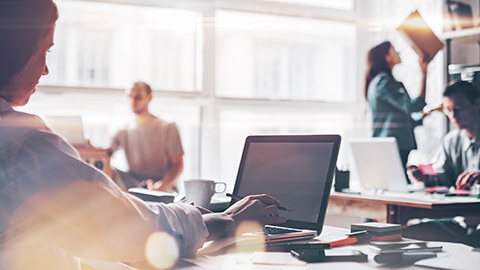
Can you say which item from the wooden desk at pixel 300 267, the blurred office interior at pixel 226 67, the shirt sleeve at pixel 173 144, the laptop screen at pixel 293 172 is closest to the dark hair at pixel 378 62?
the blurred office interior at pixel 226 67

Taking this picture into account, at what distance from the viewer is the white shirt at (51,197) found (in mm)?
833

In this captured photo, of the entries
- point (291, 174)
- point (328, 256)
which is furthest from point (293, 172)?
point (328, 256)

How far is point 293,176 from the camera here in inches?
62.7

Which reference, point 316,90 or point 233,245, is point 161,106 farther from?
point 233,245

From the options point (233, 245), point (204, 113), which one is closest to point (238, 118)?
point (204, 113)

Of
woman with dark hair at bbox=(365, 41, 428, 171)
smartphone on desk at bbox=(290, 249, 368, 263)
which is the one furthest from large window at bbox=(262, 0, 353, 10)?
smartphone on desk at bbox=(290, 249, 368, 263)

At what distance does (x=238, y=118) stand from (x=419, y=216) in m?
2.67

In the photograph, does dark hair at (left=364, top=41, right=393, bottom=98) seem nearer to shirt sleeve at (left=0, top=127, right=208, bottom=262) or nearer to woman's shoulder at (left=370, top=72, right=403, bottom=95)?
woman's shoulder at (left=370, top=72, right=403, bottom=95)

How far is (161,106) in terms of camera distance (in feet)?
16.0

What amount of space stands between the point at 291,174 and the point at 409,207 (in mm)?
1263

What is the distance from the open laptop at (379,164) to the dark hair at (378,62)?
103 cm

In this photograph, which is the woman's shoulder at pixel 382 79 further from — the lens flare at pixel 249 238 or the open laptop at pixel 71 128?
the lens flare at pixel 249 238

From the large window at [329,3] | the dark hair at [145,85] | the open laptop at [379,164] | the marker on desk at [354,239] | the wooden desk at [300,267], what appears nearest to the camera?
the wooden desk at [300,267]

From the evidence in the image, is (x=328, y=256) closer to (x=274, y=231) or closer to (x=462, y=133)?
(x=274, y=231)
